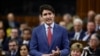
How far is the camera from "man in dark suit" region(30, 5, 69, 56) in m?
6.24

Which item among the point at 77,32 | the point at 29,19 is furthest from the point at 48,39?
the point at 29,19

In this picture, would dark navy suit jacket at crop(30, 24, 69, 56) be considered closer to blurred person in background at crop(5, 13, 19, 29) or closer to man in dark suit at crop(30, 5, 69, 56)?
man in dark suit at crop(30, 5, 69, 56)

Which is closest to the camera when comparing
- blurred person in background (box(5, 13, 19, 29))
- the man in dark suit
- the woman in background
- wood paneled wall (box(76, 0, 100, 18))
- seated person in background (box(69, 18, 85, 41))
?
the man in dark suit

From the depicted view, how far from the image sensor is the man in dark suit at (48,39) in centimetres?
624

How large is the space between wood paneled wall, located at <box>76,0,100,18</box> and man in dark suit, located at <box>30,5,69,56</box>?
20.2ft

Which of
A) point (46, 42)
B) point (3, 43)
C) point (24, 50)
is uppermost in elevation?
point (46, 42)

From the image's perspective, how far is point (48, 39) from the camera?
6320mm

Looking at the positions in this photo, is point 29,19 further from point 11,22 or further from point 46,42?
point 46,42

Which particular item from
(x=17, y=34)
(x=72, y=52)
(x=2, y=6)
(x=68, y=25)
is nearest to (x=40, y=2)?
(x=2, y=6)

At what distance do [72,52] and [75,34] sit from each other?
2626 mm

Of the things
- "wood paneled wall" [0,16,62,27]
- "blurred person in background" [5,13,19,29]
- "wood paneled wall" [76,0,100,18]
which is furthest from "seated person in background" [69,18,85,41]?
"wood paneled wall" [0,16,62,27]

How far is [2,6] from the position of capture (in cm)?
1429

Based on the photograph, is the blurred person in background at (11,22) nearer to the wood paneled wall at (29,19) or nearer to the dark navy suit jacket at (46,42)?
the wood paneled wall at (29,19)

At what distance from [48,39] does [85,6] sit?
256 inches
